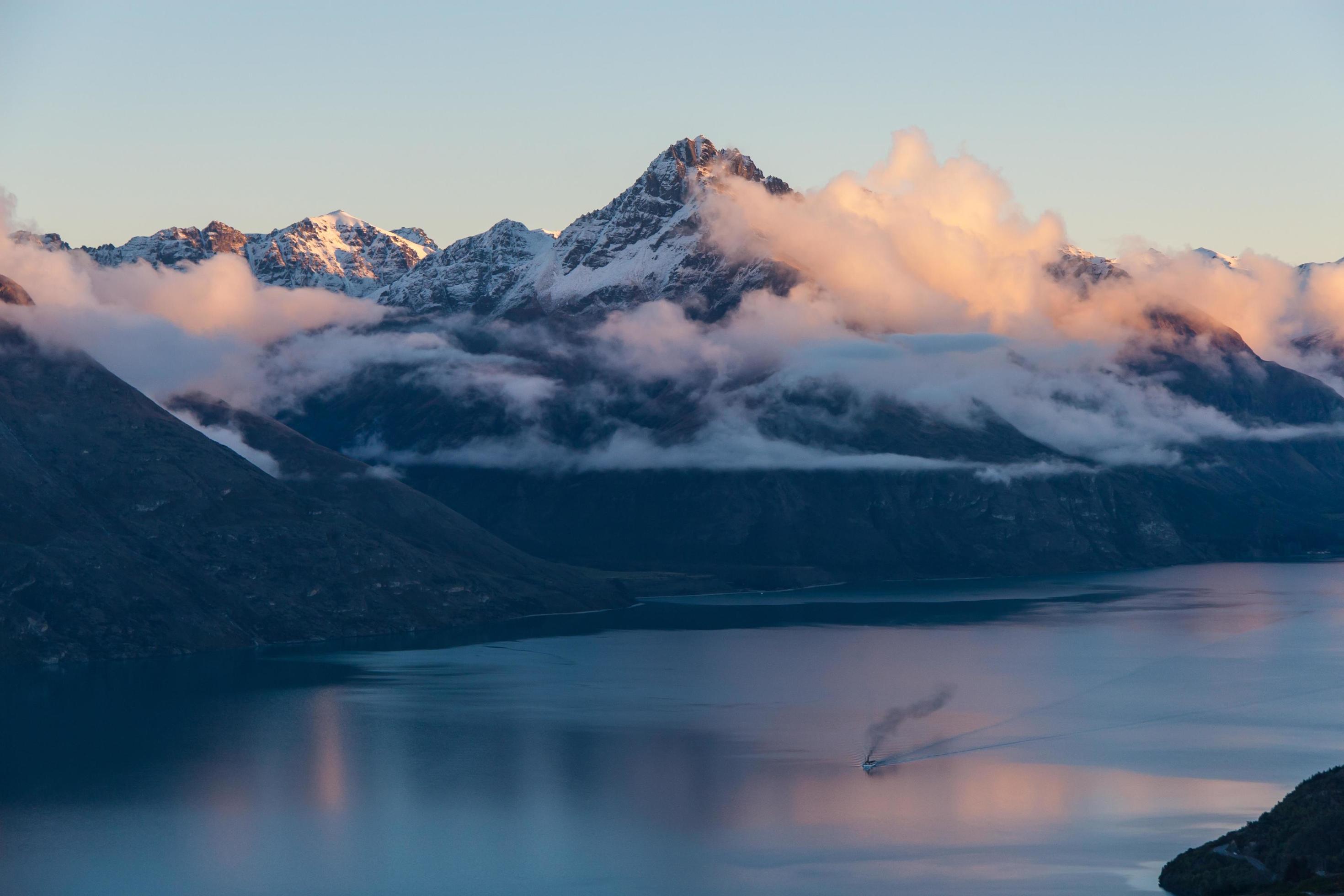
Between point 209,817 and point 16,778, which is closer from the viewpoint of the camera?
point 209,817

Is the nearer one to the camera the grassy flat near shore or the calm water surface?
the grassy flat near shore

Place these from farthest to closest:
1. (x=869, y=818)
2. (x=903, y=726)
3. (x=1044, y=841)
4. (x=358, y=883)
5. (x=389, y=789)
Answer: (x=903, y=726), (x=389, y=789), (x=869, y=818), (x=1044, y=841), (x=358, y=883)

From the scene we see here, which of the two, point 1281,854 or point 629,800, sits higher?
point 629,800

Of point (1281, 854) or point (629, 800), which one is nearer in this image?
point (1281, 854)

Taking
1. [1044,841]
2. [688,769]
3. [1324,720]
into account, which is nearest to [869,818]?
[1044,841]

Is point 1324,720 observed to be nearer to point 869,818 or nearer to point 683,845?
point 869,818

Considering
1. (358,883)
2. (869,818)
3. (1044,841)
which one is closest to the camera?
(358,883)

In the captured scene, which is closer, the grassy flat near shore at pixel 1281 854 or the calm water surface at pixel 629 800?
the grassy flat near shore at pixel 1281 854
